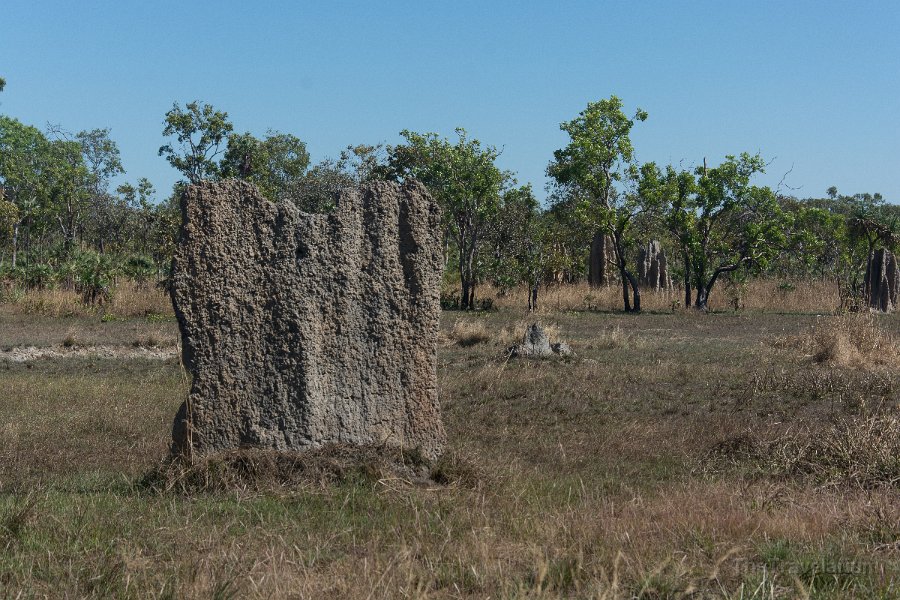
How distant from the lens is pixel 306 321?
714 cm

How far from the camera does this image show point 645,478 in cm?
790

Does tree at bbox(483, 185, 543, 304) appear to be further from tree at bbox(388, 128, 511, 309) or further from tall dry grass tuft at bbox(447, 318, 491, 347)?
tall dry grass tuft at bbox(447, 318, 491, 347)

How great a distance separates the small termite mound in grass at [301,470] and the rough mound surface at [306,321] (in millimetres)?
138

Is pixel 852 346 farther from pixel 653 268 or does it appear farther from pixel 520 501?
pixel 653 268

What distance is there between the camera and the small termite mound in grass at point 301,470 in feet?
21.8

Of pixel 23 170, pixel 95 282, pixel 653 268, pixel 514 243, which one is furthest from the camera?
pixel 23 170

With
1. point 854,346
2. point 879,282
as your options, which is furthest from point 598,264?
point 854,346

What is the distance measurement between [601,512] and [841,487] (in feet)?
8.44

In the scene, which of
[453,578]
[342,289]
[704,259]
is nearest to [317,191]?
[704,259]

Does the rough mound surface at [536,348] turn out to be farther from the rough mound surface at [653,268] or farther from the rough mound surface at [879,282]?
the rough mound surface at [653,268]

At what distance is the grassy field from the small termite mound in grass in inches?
1.4

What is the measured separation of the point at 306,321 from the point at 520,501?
2.06 meters

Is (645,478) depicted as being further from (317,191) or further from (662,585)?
(317,191)

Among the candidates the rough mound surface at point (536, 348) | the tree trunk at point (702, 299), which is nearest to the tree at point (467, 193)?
the tree trunk at point (702, 299)
